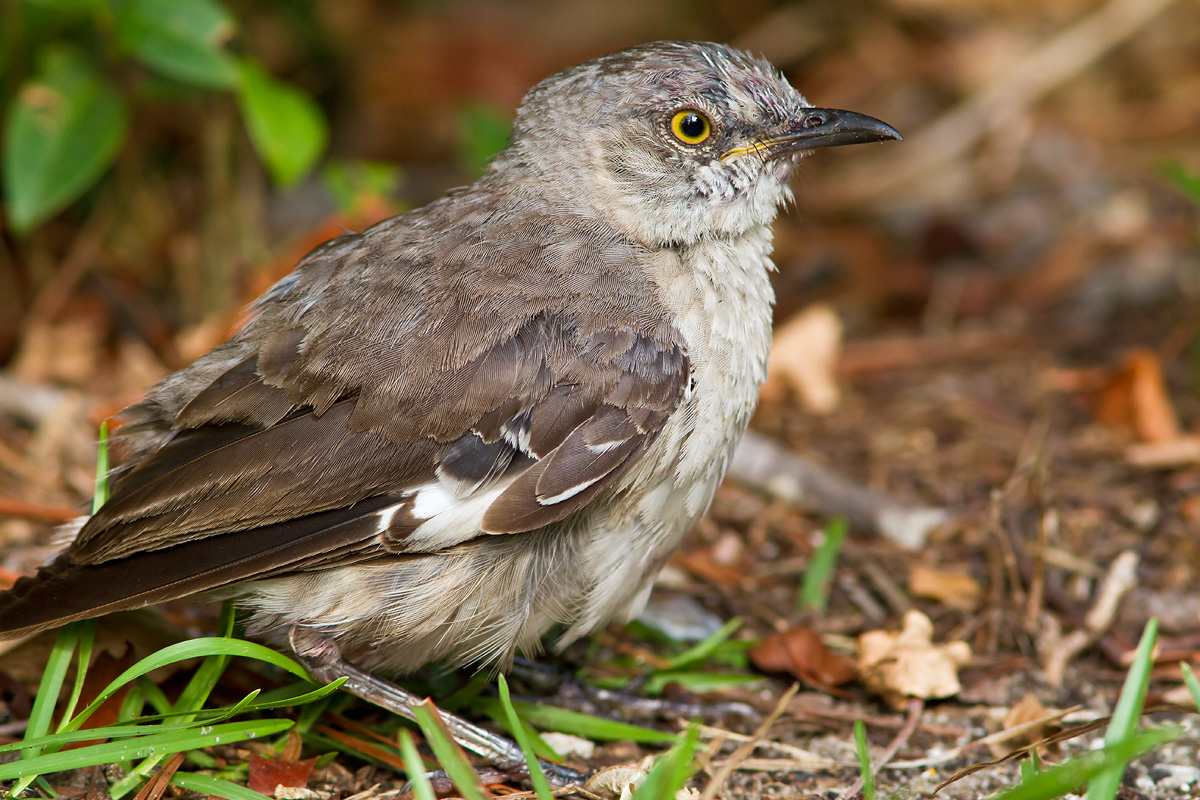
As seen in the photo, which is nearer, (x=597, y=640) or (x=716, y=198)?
(x=716, y=198)

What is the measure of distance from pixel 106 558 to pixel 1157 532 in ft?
13.3

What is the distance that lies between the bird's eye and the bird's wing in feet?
2.46

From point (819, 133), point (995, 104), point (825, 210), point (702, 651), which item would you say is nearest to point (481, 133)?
point (825, 210)

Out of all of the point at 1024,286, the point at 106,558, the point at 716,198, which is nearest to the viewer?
the point at 106,558

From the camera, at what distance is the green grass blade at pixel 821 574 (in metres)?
4.50

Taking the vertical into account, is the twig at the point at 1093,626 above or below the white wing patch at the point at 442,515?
above

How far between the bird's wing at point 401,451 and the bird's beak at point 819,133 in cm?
85

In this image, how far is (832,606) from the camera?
4.59m

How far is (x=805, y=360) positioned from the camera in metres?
6.05

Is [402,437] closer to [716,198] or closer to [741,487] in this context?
[716,198]

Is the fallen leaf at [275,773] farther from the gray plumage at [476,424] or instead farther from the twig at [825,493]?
the twig at [825,493]

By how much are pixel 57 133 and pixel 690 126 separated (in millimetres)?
3063

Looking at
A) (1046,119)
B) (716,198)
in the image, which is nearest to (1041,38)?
(1046,119)

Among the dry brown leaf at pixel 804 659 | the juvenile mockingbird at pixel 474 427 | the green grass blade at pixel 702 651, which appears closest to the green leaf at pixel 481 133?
the juvenile mockingbird at pixel 474 427
